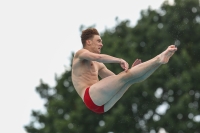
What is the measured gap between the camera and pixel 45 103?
35.3m

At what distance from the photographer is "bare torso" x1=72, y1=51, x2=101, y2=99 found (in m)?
11.3

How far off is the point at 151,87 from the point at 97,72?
1865 cm

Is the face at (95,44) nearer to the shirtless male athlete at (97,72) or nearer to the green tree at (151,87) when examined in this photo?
the shirtless male athlete at (97,72)

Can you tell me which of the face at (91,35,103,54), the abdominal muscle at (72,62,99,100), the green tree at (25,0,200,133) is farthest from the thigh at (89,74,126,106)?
the green tree at (25,0,200,133)

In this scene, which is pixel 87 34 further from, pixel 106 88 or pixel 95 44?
pixel 106 88

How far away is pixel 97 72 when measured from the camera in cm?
1156

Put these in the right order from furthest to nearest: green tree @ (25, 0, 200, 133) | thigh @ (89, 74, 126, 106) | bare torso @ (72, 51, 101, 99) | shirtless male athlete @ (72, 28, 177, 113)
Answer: green tree @ (25, 0, 200, 133), bare torso @ (72, 51, 101, 99), thigh @ (89, 74, 126, 106), shirtless male athlete @ (72, 28, 177, 113)

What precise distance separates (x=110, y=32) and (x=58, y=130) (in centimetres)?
603

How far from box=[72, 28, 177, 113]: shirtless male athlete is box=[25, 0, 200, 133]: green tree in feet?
59.6

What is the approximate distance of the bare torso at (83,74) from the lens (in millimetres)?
11312

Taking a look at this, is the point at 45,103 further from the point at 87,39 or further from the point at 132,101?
the point at 87,39

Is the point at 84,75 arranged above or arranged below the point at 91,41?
below

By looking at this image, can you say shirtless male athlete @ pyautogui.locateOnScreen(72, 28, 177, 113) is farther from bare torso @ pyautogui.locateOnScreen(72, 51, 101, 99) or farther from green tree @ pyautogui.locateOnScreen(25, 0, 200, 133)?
green tree @ pyautogui.locateOnScreen(25, 0, 200, 133)

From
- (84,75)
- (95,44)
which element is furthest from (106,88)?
(95,44)
